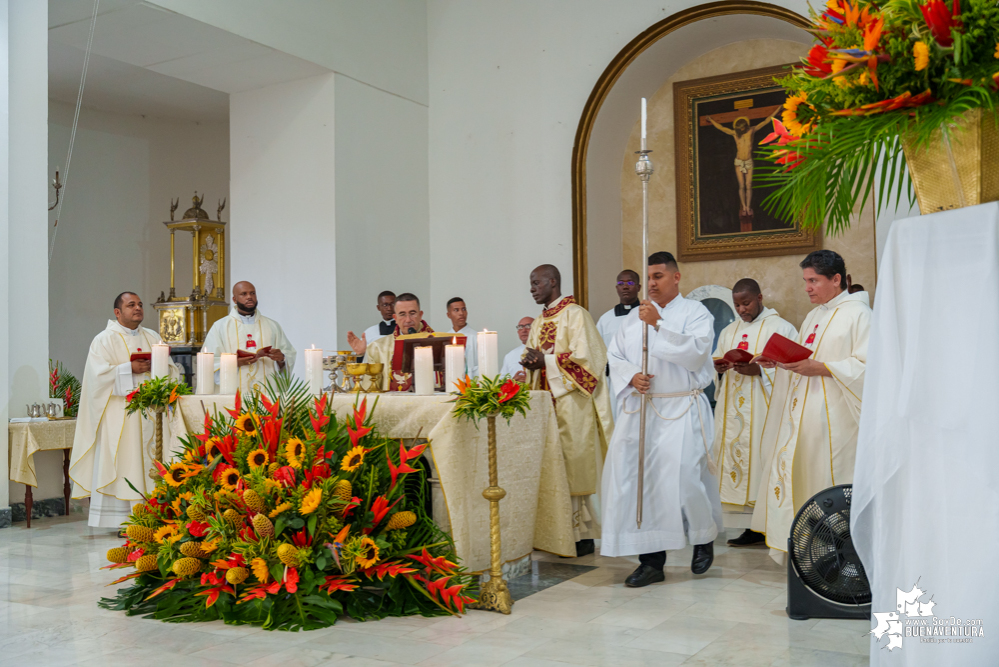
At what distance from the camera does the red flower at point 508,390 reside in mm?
3928

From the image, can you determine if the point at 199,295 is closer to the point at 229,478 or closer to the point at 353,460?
the point at 229,478

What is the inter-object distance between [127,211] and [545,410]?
371 inches

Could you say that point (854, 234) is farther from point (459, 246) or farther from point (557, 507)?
point (557, 507)

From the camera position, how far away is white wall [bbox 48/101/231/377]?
11.6 metres

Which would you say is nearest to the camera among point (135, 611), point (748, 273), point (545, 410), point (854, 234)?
point (135, 611)

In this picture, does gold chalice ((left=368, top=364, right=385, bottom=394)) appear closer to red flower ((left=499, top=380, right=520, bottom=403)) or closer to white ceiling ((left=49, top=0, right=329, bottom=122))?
red flower ((left=499, top=380, right=520, bottom=403))

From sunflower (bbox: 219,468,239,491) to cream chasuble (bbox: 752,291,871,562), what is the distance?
105 inches

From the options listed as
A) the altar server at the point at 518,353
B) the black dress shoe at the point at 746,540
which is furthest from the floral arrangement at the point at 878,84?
the altar server at the point at 518,353

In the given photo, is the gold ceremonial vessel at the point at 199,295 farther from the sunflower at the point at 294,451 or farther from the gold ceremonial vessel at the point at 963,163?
the gold ceremonial vessel at the point at 963,163

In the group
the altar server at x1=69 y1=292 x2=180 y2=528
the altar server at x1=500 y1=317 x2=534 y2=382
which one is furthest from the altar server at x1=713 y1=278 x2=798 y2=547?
the altar server at x1=69 y1=292 x2=180 y2=528

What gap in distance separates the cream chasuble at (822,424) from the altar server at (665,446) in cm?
36

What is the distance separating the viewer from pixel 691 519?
15.1 ft

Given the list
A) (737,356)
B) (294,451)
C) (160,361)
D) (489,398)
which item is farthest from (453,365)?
(737,356)

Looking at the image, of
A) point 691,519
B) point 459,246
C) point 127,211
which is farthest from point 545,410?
point 127,211
